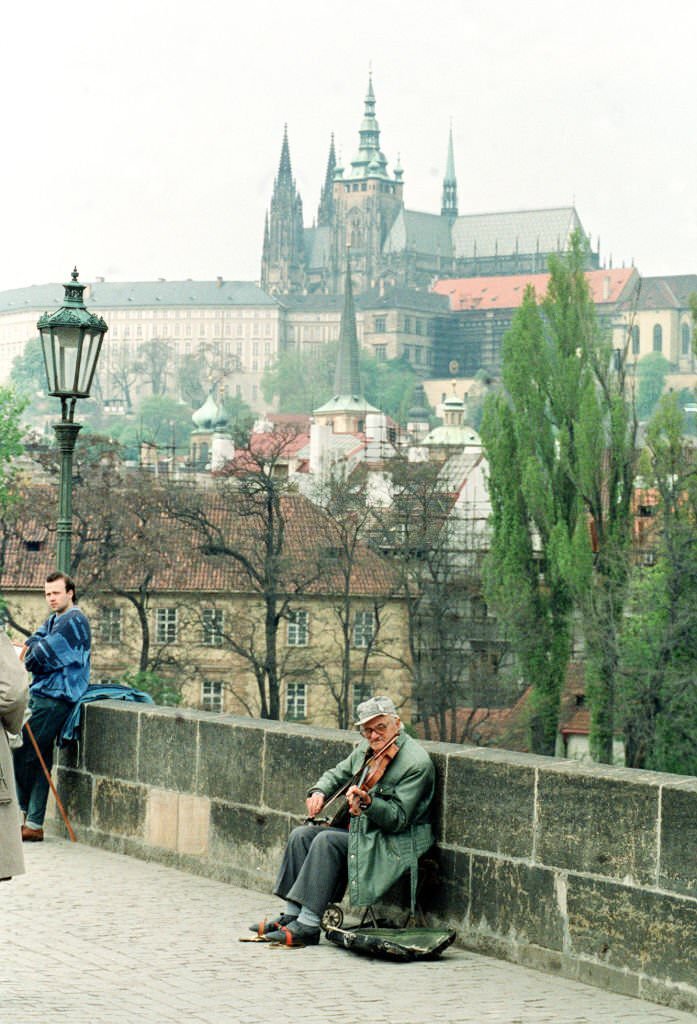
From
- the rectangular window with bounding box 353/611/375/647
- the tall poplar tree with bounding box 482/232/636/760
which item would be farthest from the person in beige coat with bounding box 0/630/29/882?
the rectangular window with bounding box 353/611/375/647

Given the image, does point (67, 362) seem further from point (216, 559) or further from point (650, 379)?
point (650, 379)

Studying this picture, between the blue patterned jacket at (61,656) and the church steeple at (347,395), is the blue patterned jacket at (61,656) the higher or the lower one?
the lower one

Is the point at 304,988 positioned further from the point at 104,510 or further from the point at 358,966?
the point at 104,510

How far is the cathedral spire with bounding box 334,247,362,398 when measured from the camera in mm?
156500

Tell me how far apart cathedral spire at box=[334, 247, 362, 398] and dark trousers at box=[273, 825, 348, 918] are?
147987mm

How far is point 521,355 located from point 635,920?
49.7 meters

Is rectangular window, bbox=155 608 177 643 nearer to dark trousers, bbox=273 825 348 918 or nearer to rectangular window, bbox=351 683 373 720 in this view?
rectangular window, bbox=351 683 373 720

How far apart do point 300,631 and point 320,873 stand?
55.5 meters

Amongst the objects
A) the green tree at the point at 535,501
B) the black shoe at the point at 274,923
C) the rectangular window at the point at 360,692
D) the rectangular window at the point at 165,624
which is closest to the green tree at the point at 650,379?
the rectangular window at the point at 360,692

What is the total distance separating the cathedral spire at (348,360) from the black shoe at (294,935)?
148 m

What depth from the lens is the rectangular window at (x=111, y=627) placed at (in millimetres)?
59031

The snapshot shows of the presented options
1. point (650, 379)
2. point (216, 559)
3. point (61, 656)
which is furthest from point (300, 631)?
point (650, 379)

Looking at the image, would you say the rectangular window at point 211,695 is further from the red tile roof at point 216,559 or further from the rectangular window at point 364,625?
the rectangular window at point 364,625

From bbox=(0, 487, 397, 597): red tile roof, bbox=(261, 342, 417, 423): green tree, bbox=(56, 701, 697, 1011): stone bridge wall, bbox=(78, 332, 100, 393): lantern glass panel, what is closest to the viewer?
bbox=(56, 701, 697, 1011): stone bridge wall
